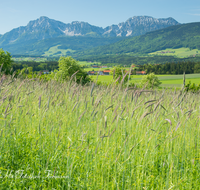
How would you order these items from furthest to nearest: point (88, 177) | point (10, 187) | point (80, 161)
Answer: point (80, 161), point (88, 177), point (10, 187)

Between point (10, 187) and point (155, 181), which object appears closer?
point (10, 187)

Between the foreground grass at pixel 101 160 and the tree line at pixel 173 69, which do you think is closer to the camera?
the foreground grass at pixel 101 160

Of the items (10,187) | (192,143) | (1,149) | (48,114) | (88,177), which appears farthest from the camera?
(48,114)

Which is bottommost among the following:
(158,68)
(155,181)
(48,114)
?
(155,181)

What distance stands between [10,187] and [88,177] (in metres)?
1.00

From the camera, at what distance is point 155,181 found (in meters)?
2.47

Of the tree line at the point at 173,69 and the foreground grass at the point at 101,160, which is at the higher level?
the tree line at the point at 173,69

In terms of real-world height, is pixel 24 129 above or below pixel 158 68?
below

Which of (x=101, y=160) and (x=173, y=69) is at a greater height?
(x=173, y=69)

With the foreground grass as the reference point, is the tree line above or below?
above

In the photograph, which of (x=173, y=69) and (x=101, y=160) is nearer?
(x=101, y=160)

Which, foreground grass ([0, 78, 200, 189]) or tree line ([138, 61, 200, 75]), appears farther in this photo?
tree line ([138, 61, 200, 75])

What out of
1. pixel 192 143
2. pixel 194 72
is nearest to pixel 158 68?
pixel 194 72

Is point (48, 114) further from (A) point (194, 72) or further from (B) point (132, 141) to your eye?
(A) point (194, 72)
